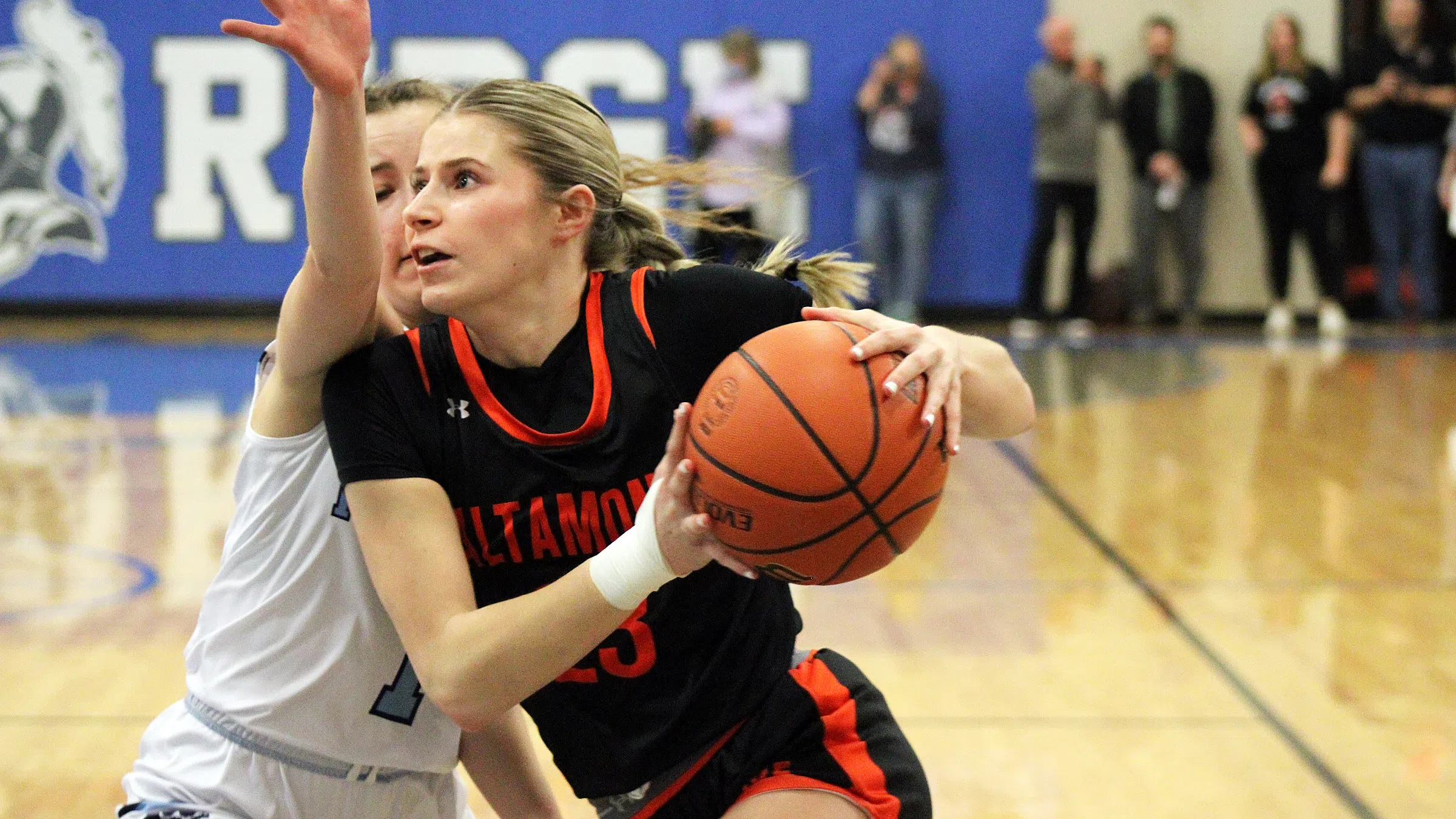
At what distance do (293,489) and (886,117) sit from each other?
10.7 metres

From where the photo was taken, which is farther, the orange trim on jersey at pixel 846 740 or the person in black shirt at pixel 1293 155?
the person in black shirt at pixel 1293 155

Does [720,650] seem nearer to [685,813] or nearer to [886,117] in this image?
[685,813]

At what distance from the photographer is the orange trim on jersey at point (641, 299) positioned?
225 cm

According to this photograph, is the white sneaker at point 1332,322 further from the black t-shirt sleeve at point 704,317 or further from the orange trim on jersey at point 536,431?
the orange trim on jersey at point 536,431

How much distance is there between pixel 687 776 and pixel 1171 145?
11.3m

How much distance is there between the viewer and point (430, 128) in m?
2.28

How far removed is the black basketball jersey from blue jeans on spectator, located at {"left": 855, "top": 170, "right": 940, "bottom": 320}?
1038cm

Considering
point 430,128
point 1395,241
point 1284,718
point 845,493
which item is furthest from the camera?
point 1395,241

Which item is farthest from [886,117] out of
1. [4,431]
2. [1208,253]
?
[4,431]

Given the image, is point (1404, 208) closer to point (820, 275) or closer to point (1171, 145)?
point (1171, 145)

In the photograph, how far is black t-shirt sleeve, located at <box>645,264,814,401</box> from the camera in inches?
88.4

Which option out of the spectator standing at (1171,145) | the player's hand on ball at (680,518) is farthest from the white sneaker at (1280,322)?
the player's hand on ball at (680,518)

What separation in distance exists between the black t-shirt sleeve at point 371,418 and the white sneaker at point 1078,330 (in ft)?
34.6

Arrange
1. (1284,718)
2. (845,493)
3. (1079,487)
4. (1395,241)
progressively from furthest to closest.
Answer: (1395,241) < (1079,487) < (1284,718) < (845,493)
